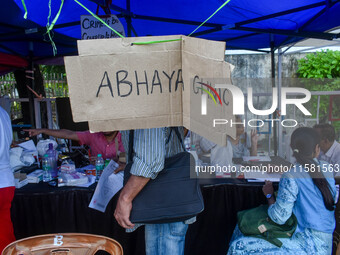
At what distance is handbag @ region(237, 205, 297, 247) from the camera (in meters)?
1.89

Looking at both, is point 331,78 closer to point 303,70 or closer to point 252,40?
point 303,70

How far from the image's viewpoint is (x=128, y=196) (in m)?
1.29

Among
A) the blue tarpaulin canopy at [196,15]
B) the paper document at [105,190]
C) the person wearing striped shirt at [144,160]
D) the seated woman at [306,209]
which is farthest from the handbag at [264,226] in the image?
the blue tarpaulin canopy at [196,15]

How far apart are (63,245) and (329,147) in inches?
113

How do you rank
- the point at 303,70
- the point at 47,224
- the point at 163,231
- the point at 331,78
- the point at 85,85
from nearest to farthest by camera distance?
the point at 85,85, the point at 163,231, the point at 47,224, the point at 331,78, the point at 303,70

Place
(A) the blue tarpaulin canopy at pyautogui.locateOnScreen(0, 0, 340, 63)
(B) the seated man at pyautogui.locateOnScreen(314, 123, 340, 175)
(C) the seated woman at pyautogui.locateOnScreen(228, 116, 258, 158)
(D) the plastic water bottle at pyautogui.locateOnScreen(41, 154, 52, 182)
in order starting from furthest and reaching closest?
(C) the seated woman at pyautogui.locateOnScreen(228, 116, 258, 158) → (B) the seated man at pyautogui.locateOnScreen(314, 123, 340, 175) → (A) the blue tarpaulin canopy at pyautogui.locateOnScreen(0, 0, 340, 63) → (D) the plastic water bottle at pyautogui.locateOnScreen(41, 154, 52, 182)

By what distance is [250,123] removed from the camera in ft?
15.3

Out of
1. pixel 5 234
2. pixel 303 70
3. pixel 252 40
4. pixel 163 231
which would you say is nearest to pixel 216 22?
pixel 252 40

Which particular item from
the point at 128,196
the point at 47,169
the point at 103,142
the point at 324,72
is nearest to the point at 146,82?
the point at 128,196

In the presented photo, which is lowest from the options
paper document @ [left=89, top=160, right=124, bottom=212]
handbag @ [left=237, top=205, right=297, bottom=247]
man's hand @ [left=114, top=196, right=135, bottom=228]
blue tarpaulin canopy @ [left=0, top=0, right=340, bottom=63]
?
handbag @ [left=237, top=205, right=297, bottom=247]

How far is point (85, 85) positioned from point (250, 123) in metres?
4.09

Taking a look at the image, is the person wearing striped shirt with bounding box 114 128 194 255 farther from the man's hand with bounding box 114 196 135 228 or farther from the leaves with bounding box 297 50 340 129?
the leaves with bounding box 297 50 340 129

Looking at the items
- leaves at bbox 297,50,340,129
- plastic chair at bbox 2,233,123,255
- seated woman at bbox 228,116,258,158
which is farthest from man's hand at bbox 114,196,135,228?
leaves at bbox 297,50,340,129

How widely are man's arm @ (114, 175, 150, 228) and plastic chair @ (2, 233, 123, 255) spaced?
117mm
